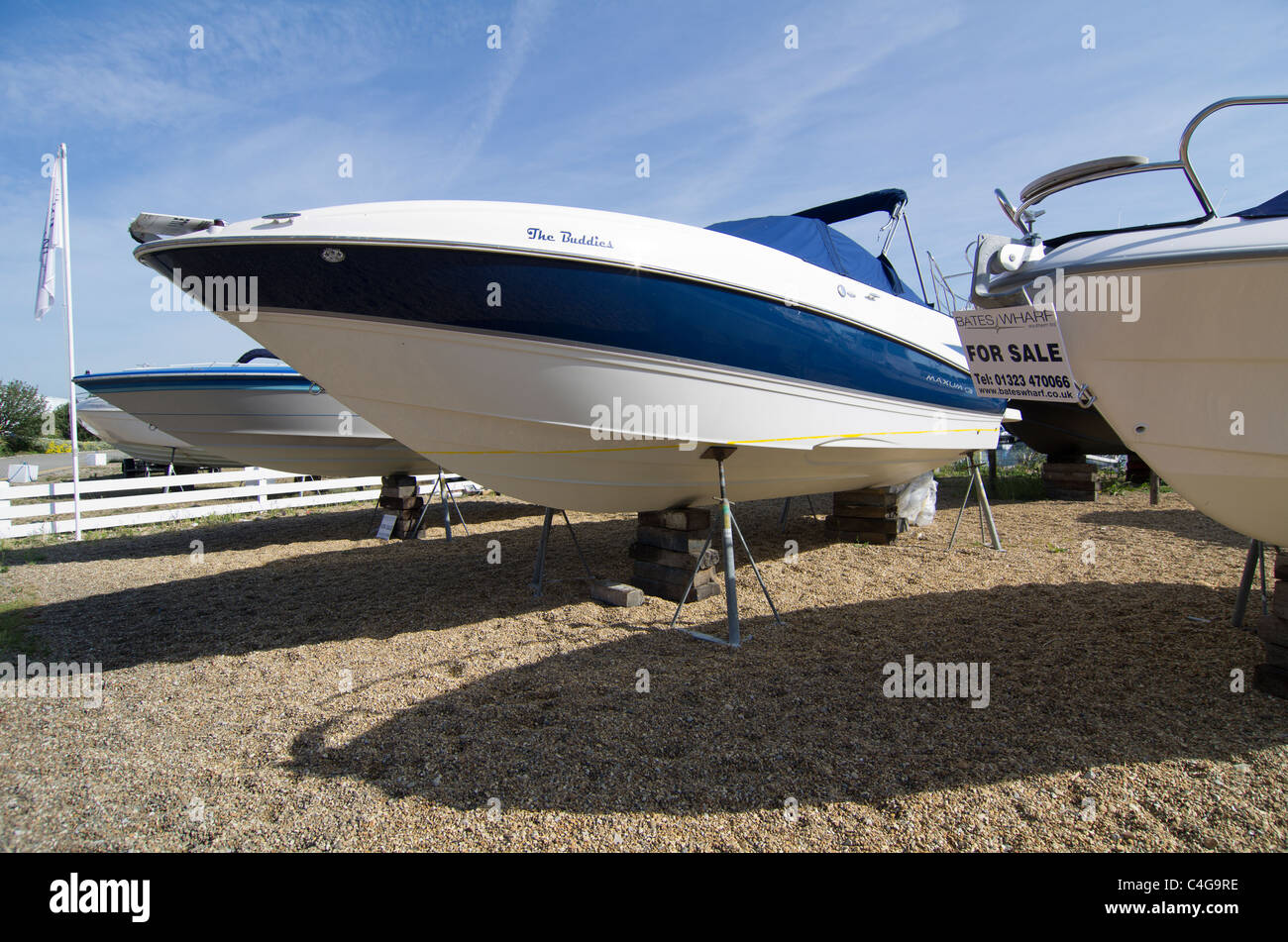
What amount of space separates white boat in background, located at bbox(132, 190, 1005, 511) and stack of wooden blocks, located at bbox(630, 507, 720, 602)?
293 millimetres

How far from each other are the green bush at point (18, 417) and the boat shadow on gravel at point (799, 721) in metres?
45.0

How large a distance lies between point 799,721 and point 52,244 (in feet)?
34.4

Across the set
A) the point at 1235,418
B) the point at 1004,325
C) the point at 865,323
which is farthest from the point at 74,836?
the point at 865,323

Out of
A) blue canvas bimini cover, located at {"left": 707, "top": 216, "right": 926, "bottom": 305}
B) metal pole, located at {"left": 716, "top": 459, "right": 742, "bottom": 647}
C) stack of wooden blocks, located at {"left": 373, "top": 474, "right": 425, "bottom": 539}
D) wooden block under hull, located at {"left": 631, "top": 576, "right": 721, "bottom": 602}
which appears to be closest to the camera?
metal pole, located at {"left": 716, "top": 459, "right": 742, "bottom": 647}

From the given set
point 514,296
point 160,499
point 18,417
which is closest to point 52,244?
point 160,499

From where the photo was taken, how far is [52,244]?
824 centimetres

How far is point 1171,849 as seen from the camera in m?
1.97

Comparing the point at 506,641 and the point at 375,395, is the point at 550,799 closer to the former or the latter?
the point at 506,641

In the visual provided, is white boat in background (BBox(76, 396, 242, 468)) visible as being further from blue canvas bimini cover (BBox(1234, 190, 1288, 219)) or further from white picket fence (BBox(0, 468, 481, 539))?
blue canvas bimini cover (BBox(1234, 190, 1288, 219))

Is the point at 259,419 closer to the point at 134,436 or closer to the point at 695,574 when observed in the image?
the point at 695,574

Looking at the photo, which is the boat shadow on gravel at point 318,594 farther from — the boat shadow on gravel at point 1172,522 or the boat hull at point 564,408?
the boat shadow on gravel at point 1172,522

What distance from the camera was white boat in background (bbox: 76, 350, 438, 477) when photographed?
25.0 feet

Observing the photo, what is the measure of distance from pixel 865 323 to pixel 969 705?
8.50ft

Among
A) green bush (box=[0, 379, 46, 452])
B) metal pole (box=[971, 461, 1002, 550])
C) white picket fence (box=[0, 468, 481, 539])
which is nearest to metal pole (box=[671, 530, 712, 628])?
metal pole (box=[971, 461, 1002, 550])
